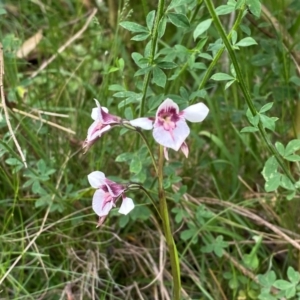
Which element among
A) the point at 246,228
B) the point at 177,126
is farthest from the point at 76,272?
the point at 177,126

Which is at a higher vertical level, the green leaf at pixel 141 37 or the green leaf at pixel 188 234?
the green leaf at pixel 141 37

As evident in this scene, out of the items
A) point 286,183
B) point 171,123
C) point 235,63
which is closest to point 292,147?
point 286,183

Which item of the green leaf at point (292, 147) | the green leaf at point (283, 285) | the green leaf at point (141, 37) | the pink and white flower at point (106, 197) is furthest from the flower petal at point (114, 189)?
the green leaf at point (283, 285)

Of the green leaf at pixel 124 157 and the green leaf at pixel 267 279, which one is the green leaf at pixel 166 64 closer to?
the green leaf at pixel 124 157

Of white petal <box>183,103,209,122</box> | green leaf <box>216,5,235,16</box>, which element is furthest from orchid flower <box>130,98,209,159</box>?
green leaf <box>216,5,235,16</box>

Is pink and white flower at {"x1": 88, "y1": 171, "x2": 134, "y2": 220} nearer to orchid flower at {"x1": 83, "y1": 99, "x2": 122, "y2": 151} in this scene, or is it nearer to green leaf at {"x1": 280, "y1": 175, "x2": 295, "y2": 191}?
orchid flower at {"x1": 83, "y1": 99, "x2": 122, "y2": 151}

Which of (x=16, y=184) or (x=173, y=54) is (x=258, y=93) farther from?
(x=16, y=184)

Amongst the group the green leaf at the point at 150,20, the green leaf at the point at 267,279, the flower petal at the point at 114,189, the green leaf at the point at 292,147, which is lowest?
the green leaf at the point at 267,279
